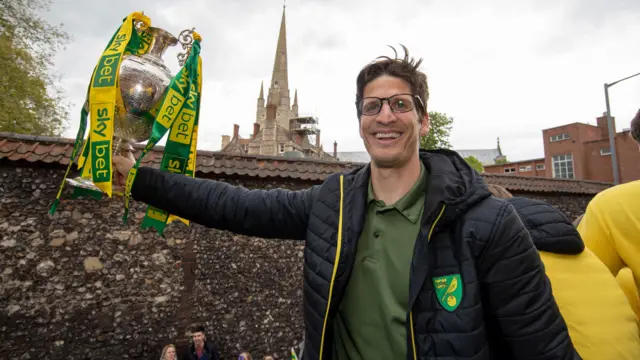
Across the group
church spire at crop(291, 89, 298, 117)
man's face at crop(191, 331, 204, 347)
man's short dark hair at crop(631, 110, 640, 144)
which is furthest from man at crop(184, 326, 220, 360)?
church spire at crop(291, 89, 298, 117)

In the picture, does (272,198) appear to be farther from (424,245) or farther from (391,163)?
(424,245)

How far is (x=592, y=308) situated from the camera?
4.89 feet

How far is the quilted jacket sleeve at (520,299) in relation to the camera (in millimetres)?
1169

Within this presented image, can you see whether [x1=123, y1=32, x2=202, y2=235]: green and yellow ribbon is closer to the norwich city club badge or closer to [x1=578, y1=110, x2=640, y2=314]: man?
the norwich city club badge

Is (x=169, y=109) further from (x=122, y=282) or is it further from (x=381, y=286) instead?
(x=122, y=282)

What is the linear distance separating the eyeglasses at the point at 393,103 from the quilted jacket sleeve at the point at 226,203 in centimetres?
48

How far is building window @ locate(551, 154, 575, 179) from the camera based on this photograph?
104ft

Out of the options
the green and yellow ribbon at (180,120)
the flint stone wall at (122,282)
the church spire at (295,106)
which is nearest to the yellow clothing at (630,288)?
the green and yellow ribbon at (180,120)

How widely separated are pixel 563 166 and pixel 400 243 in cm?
3838

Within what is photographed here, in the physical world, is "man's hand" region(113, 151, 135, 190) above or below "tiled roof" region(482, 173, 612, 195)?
below

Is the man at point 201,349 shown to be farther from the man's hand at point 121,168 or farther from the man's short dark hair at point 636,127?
the man's short dark hair at point 636,127

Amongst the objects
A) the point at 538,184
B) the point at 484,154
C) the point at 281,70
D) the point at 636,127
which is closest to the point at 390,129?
the point at 636,127

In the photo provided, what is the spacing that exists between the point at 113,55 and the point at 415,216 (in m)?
1.56

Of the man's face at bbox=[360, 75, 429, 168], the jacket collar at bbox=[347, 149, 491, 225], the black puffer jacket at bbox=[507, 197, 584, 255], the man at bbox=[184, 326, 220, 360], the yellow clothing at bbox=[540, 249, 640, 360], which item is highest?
the man's face at bbox=[360, 75, 429, 168]
